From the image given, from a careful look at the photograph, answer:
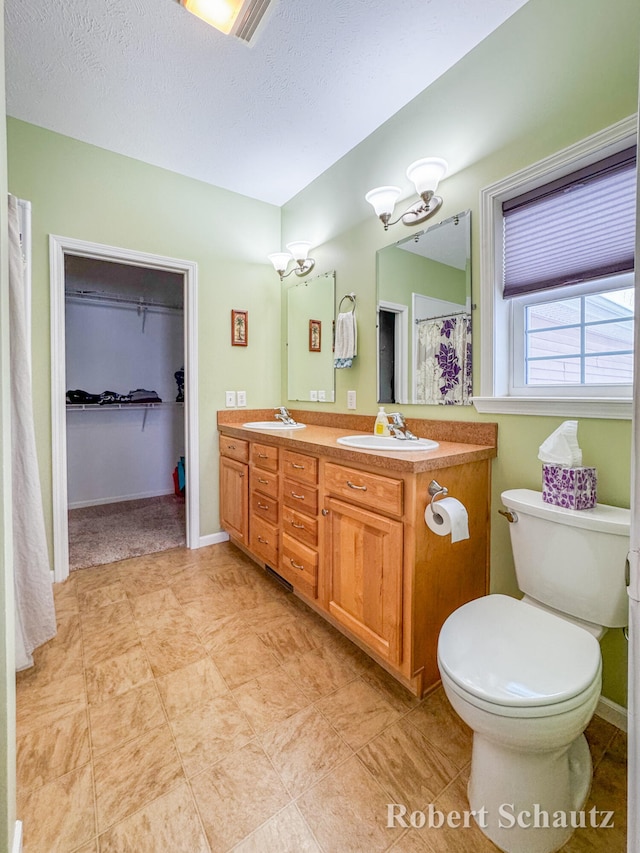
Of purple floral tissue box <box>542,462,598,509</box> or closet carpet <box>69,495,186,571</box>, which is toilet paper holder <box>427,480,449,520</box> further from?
closet carpet <box>69,495,186,571</box>

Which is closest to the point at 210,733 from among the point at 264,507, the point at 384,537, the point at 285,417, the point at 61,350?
the point at 384,537

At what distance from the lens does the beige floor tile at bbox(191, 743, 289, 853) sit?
102cm

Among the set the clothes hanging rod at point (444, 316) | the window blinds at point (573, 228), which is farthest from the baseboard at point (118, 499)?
the window blinds at point (573, 228)

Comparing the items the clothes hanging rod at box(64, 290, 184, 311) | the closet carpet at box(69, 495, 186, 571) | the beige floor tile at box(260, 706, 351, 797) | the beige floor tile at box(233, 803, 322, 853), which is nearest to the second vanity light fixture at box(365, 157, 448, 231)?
the beige floor tile at box(260, 706, 351, 797)

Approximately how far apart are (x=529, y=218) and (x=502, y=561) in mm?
1456

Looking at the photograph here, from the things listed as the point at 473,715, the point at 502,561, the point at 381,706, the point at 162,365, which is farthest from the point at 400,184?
the point at 162,365

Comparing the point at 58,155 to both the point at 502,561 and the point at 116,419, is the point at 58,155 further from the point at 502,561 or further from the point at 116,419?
the point at 502,561

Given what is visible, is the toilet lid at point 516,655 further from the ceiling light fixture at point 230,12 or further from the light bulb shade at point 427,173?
the ceiling light fixture at point 230,12

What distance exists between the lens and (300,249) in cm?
273

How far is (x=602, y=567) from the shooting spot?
3.81ft

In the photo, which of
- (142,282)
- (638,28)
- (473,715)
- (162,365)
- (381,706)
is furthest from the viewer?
(162,365)

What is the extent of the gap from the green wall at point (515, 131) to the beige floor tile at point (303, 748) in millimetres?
913

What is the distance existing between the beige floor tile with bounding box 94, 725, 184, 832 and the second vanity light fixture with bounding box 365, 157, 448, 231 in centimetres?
242

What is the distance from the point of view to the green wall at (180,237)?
2238mm
